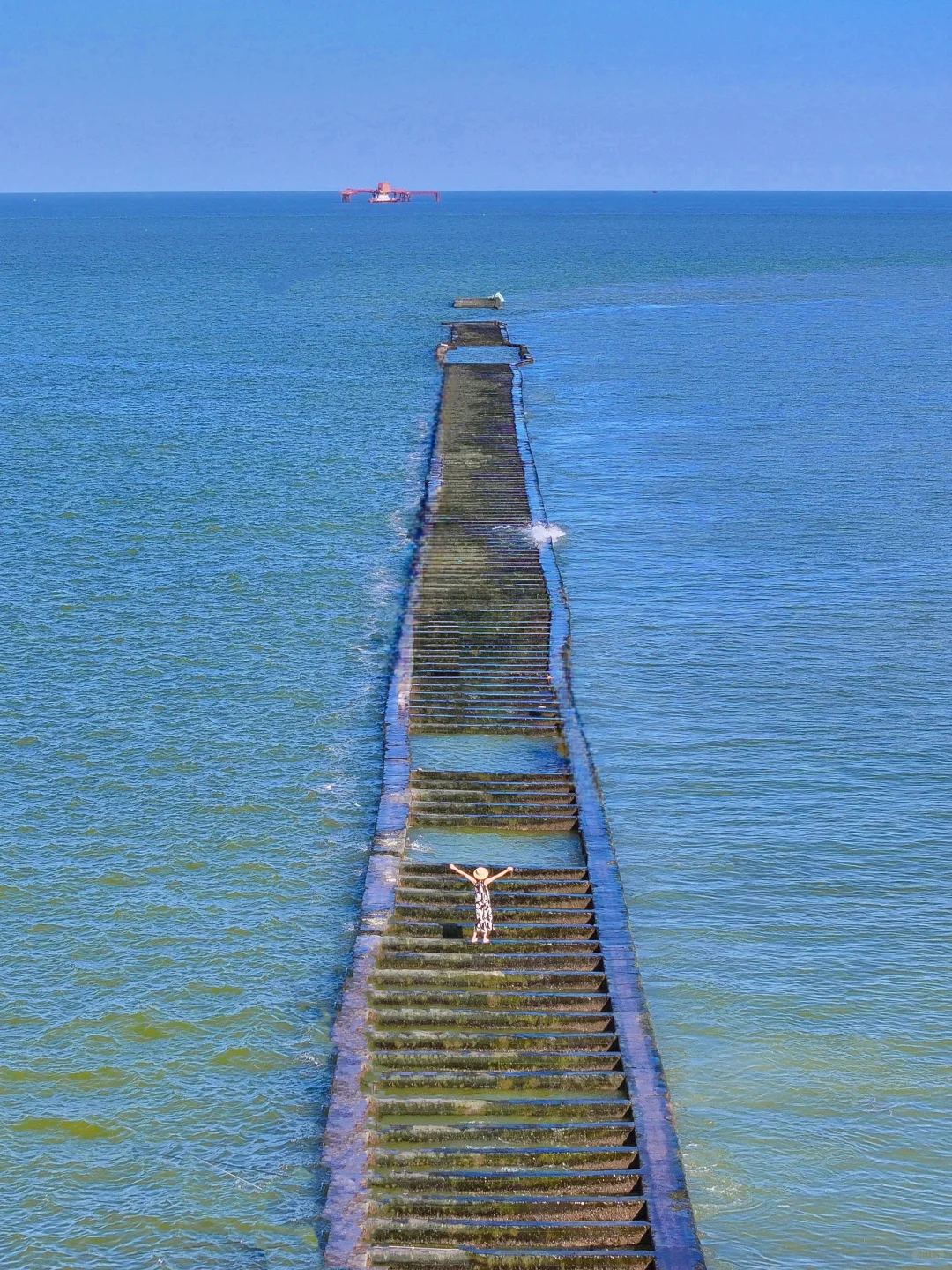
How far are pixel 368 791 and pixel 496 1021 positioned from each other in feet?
31.2

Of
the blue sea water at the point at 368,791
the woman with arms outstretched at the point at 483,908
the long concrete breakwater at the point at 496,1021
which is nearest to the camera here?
the long concrete breakwater at the point at 496,1021

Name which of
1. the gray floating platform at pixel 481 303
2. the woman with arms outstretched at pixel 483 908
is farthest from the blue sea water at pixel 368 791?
the gray floating platform at pixel 481 303

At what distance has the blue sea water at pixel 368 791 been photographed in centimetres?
2073

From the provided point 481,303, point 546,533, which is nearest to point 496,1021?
point 546,533

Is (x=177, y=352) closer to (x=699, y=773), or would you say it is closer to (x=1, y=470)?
(x=1, y=470)

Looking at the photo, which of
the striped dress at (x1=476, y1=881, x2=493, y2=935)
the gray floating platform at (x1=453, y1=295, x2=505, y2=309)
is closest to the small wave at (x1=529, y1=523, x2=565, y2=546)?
the striped dress at (x1=476, y1=881, x2=493, y2=935)

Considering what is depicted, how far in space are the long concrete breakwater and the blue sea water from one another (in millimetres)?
674

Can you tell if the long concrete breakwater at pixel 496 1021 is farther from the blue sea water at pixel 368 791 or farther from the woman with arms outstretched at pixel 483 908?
the blue sea water at pixel 368 791

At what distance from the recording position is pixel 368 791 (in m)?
32.0

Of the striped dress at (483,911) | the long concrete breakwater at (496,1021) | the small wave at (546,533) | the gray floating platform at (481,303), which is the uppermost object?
the gray floating platform at (481,303)

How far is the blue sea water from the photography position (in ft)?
68.0

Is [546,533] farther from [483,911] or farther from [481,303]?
[481,303]

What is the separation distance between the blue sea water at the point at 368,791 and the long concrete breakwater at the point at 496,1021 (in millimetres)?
674

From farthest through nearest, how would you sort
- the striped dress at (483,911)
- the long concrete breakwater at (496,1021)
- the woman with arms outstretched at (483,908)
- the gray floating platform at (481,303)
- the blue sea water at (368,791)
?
the gray floating platform at (481,303) → the striped dress at (483,911) → the woman with arms outstretched at (483,908) → the blue sea water at (368,791) → the long concrete breakwater at (496,1021)
